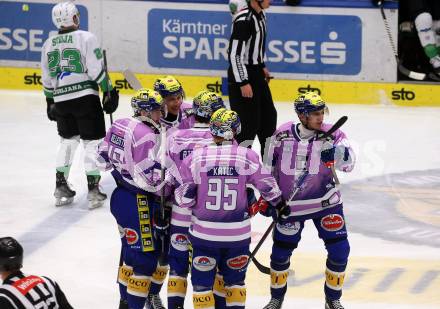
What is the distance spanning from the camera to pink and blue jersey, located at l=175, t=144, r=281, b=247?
21.7 ft

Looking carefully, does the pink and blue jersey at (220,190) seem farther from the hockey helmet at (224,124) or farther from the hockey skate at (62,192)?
the hockey skate at (62,192)

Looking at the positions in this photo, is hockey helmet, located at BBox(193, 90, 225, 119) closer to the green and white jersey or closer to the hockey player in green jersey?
the hockey player in green jersey

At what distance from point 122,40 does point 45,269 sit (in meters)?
6.52

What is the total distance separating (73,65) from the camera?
10.1 m

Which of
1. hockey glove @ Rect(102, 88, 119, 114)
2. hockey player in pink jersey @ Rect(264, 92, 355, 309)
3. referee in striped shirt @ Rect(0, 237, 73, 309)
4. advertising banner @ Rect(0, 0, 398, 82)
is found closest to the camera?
referee in striped shirt @ Rect(0, 237, 73, 309)

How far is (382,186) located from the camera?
10914 mm

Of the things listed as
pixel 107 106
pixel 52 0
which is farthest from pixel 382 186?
pixel 52 0

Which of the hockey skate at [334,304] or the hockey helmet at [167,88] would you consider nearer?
the hockey skate at [334,304]

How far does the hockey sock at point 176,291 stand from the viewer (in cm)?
699

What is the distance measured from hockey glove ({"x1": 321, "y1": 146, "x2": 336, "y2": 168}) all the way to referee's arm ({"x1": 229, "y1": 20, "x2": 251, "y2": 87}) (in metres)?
3.05

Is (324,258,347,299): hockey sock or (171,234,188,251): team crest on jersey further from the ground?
(171,234,188,251): team crest on jersey

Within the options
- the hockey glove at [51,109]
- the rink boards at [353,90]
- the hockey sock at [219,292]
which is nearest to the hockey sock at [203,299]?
the hockey sock at [219,292]

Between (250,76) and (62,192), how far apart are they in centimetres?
196

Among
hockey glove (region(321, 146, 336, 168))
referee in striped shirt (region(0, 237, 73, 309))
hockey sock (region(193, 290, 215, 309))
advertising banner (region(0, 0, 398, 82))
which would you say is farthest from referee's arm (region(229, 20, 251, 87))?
referee in striped shirt (region(0, 237, 73, 309))
